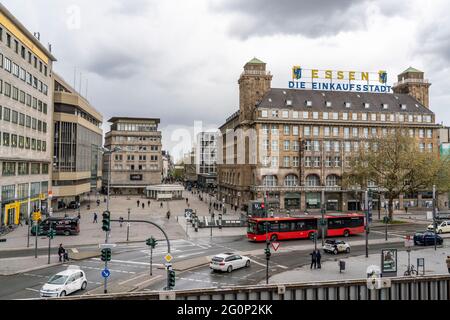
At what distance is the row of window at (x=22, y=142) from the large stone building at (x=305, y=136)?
3908cm

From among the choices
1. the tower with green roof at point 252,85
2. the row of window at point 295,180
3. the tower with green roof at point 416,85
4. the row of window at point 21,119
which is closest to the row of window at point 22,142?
the row of window at point 21,119

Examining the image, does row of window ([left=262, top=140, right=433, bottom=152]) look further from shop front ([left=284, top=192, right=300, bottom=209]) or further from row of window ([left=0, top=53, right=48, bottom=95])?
row of window ([left=0, top=53, right=48, bottom=95])

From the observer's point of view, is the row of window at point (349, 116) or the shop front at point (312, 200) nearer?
the row of window at point (349, 116)

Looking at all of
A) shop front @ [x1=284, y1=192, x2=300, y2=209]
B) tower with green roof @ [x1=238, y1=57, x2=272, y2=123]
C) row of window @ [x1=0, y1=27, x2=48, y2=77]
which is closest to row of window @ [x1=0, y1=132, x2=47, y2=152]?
row of window @ [x1=0, y1=27, x2=48, y2=77]

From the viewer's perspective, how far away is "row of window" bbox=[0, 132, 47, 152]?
56.0m

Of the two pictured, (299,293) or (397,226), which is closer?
(299,293)

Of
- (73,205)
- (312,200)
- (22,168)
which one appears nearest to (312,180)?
(312,200)

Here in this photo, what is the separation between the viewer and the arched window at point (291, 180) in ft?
262

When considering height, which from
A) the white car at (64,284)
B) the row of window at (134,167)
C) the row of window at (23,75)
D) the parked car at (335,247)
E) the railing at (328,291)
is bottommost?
the parked car at (335,247)

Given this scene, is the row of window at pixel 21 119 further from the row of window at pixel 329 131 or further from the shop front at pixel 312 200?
the shop front at pixel 312 200

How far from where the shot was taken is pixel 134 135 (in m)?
126

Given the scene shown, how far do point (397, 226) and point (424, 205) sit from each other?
32704 mm
